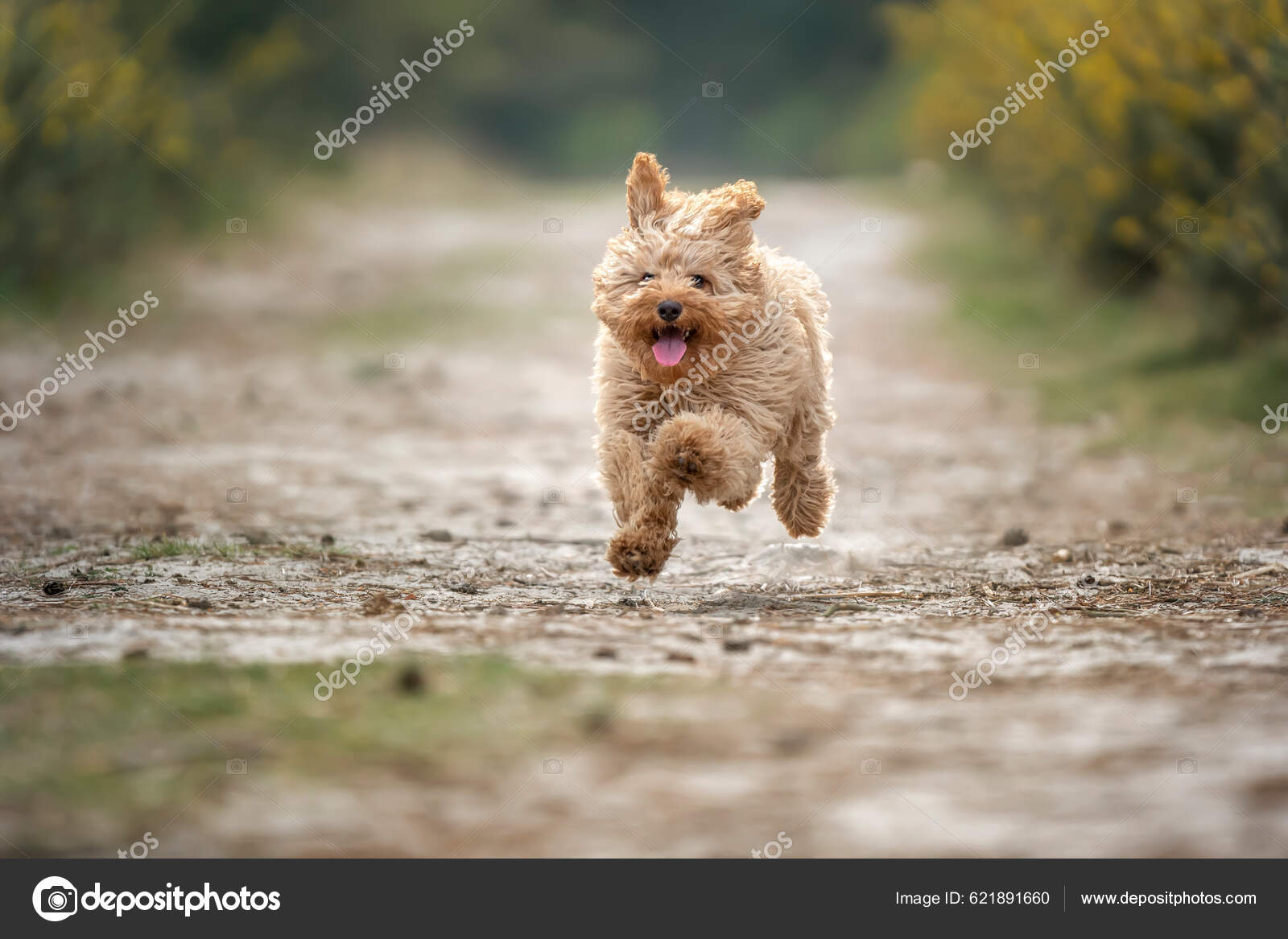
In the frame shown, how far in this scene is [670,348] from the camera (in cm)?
598

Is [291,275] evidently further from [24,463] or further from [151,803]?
[151,803]

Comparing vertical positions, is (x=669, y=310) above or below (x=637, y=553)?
above

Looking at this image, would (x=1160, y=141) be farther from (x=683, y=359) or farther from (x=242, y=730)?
(x=242, y=730)

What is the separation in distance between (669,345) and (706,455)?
0.51 meters

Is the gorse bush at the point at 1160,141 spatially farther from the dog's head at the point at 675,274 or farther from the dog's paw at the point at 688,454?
the dog's paw at the point at 688,454

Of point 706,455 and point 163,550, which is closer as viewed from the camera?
point 706,455

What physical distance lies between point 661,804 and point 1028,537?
15.0 ft

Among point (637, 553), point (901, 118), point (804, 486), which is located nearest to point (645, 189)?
point (637, 553)

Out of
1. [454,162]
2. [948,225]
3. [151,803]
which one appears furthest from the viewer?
[454,162]

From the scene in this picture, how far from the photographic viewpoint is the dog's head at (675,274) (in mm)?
5926

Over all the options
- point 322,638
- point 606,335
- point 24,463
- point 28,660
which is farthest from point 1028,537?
point 24,463

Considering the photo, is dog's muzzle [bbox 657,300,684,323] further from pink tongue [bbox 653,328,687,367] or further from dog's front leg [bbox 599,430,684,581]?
dog's front leg [bbox 599,430,684,581]

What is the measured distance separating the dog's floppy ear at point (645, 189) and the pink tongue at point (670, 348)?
1.90 ft

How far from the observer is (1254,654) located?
4.81 metres
